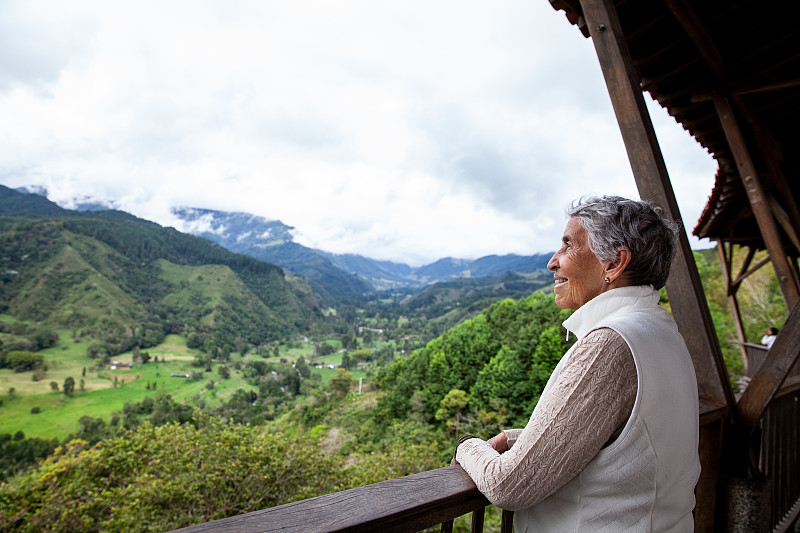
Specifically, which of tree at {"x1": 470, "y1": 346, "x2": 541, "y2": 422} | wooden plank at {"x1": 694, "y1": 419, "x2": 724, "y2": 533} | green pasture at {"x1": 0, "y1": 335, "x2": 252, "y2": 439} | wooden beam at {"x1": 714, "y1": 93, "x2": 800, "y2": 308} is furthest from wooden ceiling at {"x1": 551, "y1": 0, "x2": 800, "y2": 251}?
green pasture at {"x1": 0, "y1": 335, "x2": 252, "y2": 439}

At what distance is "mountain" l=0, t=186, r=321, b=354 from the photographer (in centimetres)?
6056

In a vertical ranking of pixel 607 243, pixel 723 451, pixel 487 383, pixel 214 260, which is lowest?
pixel 487 383

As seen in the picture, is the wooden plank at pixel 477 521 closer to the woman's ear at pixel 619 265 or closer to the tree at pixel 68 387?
the woman's ear at pixel 619 265

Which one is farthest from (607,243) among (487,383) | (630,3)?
(487,383)

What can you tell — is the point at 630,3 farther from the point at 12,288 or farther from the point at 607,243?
the point at 12,288

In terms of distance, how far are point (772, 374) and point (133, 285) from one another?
3671 inches

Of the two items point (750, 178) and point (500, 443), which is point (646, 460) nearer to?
point (500, 443)

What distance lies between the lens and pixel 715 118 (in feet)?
10.7

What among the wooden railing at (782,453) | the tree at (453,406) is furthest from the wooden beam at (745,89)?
the tree at (453,406)

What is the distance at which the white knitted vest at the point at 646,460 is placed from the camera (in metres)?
0.76

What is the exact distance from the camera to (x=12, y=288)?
199 feet

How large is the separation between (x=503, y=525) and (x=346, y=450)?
17.6 meters

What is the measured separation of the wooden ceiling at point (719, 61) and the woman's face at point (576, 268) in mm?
1654

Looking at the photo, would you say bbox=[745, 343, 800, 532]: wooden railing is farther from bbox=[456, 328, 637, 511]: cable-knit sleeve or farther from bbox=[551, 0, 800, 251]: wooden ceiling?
bbox=[456, 328, 637, 511]: cable-knit sleeve
